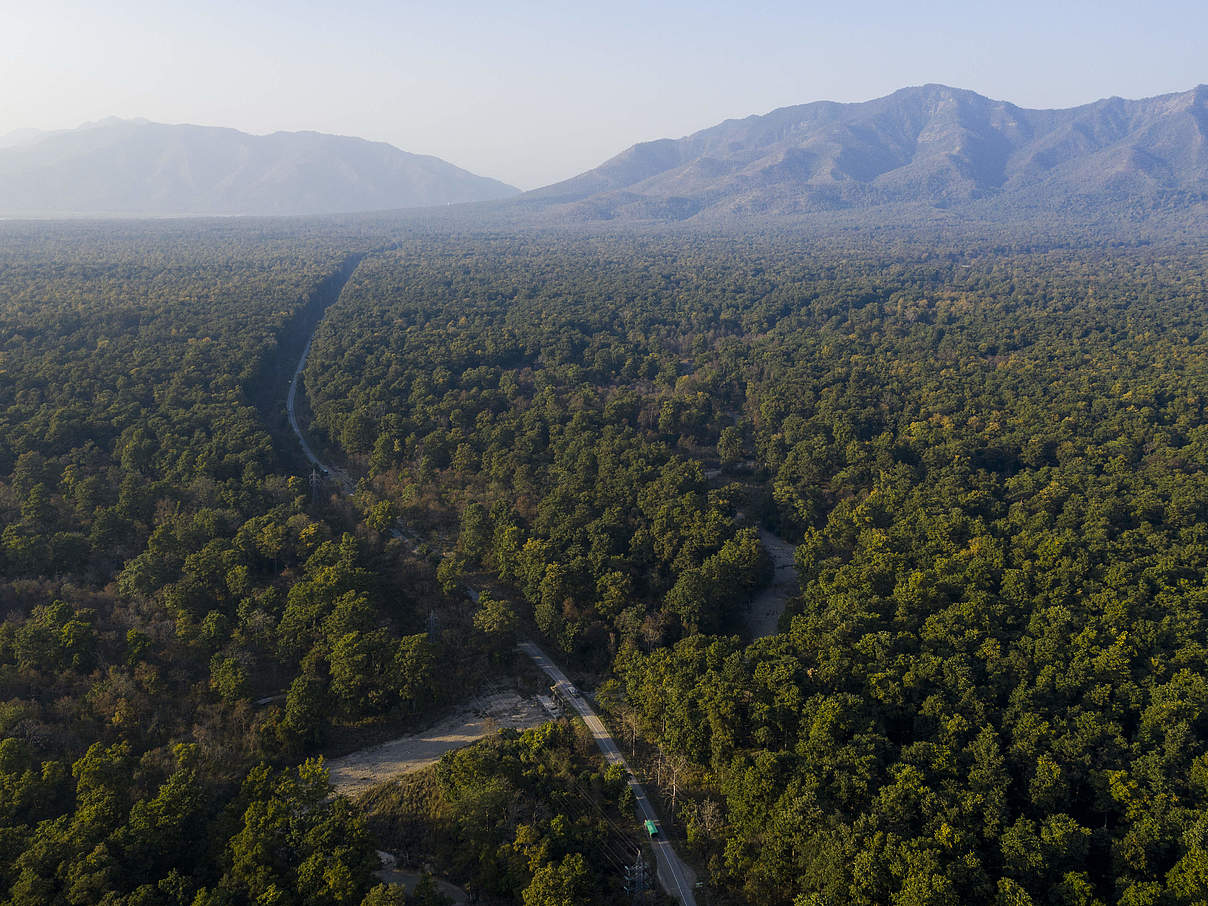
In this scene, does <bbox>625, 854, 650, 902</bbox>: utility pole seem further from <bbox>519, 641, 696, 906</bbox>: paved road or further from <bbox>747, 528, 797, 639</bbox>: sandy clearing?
<bbox>747, 528, 797, 639</bbox>: sandy clearing

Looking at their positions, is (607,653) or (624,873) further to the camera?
(607,653)

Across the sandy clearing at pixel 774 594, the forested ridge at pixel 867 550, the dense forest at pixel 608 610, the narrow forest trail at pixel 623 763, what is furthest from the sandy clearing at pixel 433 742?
the sandy clearing at pixel 774 594

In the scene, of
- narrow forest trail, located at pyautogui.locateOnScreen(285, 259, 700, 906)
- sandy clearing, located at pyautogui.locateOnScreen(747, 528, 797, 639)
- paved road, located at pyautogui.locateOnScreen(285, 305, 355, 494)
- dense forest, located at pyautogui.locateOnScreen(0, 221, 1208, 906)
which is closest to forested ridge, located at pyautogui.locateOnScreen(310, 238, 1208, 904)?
dense forest, located at pyautogui.locateOnScreen(0, 221, 1208, 906)

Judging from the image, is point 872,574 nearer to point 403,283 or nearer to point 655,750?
point 655,750

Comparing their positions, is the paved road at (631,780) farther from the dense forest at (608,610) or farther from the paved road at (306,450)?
the paved road at (306,450)

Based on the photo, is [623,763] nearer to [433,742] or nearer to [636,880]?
[636,880]

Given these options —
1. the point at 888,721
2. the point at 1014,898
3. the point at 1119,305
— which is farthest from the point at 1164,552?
the point at 1119,305
